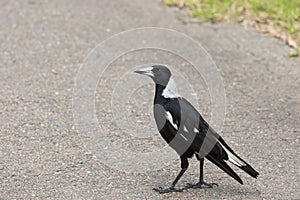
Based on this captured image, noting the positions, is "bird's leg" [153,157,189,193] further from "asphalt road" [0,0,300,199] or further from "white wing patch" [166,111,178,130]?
"white wing patch" [166,111,178,130]

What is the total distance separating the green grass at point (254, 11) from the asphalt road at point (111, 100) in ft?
0.58

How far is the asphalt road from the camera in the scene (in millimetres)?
4734

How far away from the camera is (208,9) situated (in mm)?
7945

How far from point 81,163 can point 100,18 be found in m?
3.29

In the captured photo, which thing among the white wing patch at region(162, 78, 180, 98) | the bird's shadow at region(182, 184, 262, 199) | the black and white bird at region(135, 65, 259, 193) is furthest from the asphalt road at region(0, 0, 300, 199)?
the white wing patch at region(162, 78, 180, 98)

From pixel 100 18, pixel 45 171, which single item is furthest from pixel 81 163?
pixel 100 18

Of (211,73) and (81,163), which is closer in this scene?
(81,163)

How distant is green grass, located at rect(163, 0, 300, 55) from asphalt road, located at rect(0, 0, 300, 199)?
0.58 feet

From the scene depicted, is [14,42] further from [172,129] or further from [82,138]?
[172,129]

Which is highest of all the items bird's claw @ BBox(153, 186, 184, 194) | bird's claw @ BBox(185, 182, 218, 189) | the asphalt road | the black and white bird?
the black and white bird

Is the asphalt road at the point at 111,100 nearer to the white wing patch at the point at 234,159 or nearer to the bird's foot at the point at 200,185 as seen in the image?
the bird's foot at the point at 200,185

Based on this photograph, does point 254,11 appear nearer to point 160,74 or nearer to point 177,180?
point 160,74

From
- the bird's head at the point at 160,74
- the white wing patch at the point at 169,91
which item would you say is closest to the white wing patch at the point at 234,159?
the white wing patch at the point at 169,91

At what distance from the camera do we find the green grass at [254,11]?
24.5 feet
